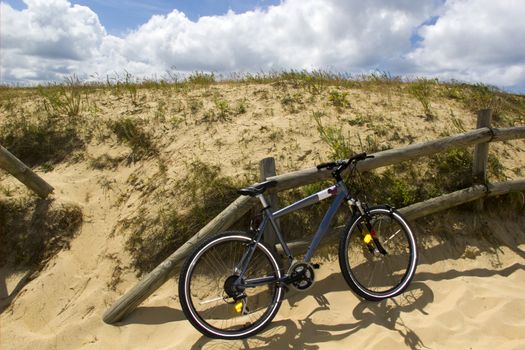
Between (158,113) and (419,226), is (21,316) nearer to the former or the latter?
(158,113)

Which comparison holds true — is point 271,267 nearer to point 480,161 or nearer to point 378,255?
point 378,255

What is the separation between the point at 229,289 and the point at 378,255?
73.6 inches

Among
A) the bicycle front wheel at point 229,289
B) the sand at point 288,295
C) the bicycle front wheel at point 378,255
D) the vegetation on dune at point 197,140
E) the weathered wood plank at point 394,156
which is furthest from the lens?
the vegetation on dune at point 197,140

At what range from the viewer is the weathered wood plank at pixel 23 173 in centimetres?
579

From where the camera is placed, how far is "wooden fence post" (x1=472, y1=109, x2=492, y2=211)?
19.7ft

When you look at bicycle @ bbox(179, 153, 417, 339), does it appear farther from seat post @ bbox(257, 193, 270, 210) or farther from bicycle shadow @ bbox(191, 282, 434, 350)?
bicycle shadow @ bbox(191, 282, 434, 350)

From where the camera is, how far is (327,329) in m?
4.42

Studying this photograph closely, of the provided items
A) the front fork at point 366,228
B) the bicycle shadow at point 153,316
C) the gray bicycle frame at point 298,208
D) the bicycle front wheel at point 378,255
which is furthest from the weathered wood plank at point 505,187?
the bicycle shadow at point 153,316

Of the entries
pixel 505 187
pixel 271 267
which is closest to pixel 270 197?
pixel 271 267

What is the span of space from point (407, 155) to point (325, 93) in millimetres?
3282

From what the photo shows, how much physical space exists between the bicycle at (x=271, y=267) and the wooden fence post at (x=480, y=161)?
1.61m

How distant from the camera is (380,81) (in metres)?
9.96

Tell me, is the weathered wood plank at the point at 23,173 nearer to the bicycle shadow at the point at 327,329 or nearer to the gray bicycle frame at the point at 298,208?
the bicycle shadow at the point at 327,329

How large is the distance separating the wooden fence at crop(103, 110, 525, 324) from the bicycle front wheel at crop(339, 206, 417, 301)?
0.46 metres
